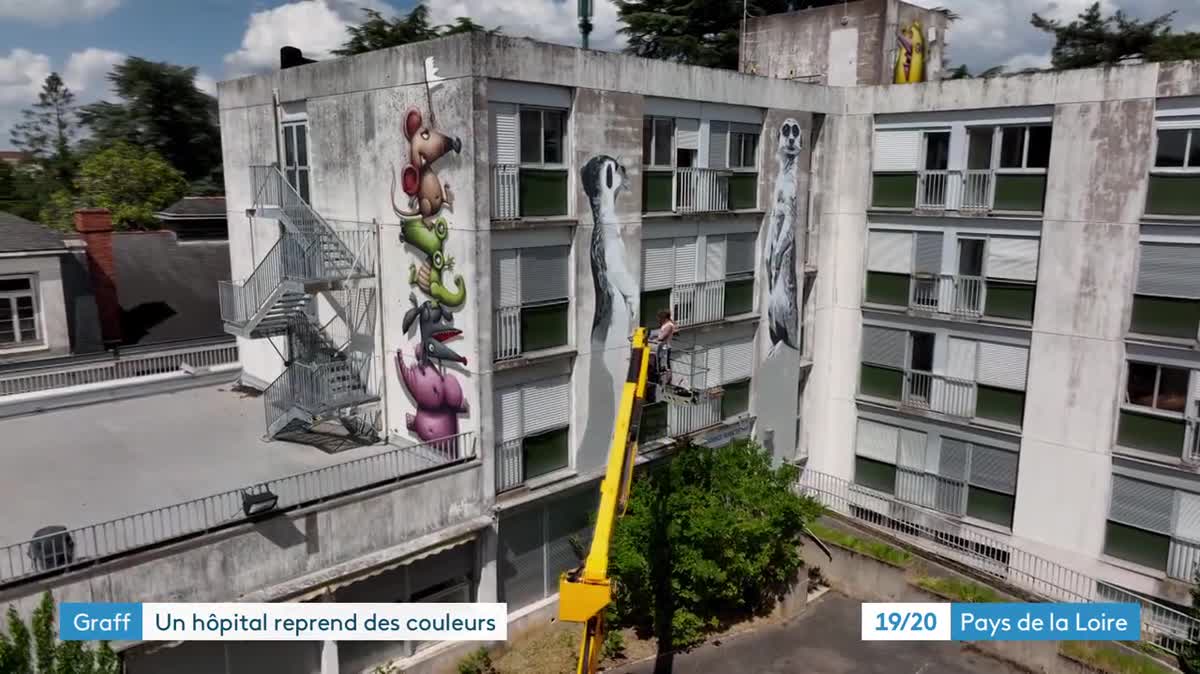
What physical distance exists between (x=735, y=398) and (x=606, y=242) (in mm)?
6898

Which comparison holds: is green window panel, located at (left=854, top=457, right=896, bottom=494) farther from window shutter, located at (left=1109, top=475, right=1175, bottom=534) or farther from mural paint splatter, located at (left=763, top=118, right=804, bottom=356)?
window shutter, located at (left=1109, top=475, right=1175, bottom=534)

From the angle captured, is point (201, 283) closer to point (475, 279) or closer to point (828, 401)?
point (475, 279)

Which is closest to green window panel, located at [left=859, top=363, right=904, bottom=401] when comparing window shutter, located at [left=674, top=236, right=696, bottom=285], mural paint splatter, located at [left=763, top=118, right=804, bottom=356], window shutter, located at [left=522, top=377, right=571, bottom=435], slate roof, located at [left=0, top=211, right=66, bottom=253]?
mural paint splatter, located at [left=763, top=118, right=804, bottom=356]

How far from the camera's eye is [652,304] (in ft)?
67.2

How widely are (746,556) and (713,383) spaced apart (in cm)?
503

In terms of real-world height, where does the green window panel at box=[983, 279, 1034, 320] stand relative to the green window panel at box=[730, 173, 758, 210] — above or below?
below

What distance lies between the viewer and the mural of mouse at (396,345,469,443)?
17.7 m

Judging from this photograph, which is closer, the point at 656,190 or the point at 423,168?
the point at 423,168

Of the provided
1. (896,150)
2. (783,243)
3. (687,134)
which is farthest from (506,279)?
(896,150)

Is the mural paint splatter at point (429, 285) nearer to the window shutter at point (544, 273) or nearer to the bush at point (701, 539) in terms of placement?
the window shutter at point (544, 273)

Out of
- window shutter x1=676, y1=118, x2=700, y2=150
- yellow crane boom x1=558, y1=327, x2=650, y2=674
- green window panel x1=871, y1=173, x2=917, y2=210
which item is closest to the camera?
yellow crane boom x1=558, y1=327, x2=650, y2=674

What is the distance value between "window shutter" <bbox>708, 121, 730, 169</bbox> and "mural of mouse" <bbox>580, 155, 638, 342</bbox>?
3208mm

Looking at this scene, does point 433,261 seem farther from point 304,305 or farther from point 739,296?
point 739,296

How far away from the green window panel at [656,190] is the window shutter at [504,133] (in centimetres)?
387
